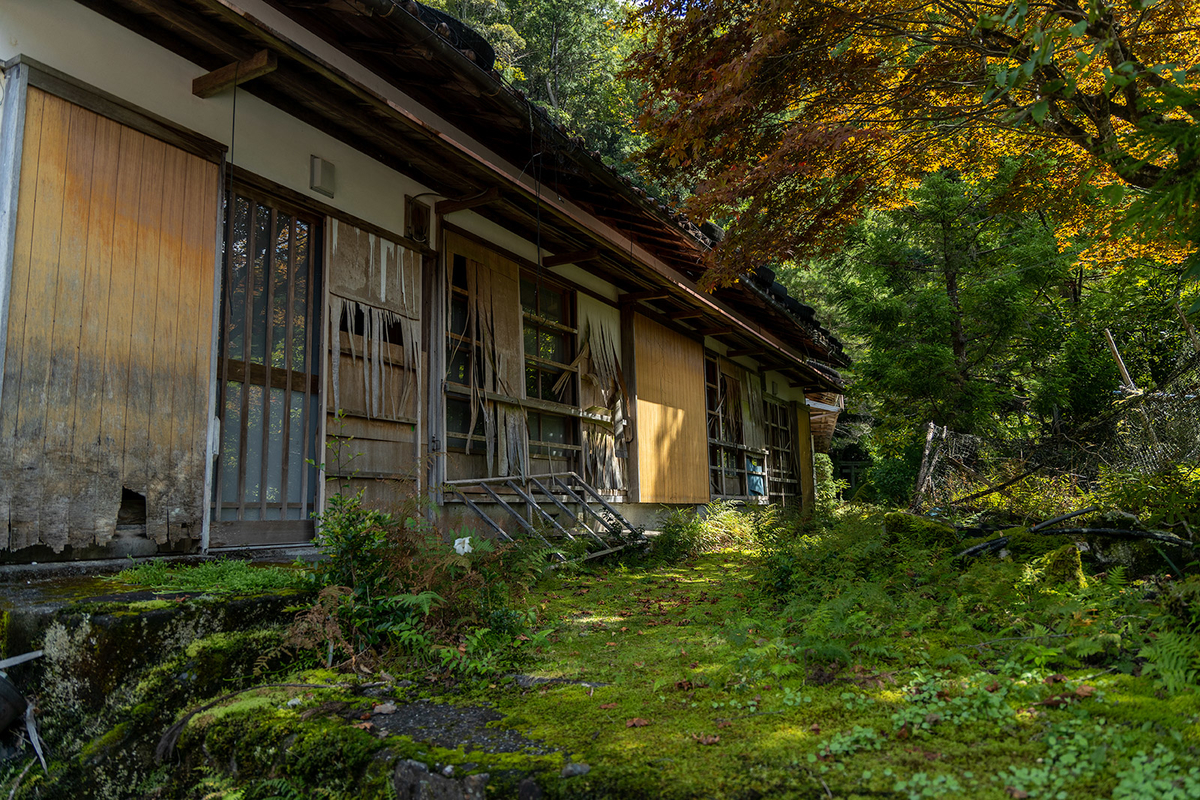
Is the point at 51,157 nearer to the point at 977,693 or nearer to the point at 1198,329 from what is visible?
the point at 977,693

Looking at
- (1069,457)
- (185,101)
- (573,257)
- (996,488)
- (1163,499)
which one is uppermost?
(573,257)

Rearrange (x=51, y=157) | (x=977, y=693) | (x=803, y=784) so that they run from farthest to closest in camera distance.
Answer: (x=51, y=157)
(x=977, y=693)
(x=803, y=784)

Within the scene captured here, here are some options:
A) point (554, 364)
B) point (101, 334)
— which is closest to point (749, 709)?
point (101, 334)

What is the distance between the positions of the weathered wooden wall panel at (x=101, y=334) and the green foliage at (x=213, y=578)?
0.59 metres

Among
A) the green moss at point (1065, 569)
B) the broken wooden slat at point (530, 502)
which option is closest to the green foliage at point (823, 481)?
the broken wooden slat at point (530, 502)

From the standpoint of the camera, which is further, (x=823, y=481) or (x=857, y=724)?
(x=823, y=481)

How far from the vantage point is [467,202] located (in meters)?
7.38

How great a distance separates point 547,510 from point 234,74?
5.77 metres

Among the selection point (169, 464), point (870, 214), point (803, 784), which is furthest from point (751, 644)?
point (870, 214)

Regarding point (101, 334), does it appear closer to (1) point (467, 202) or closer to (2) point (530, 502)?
(1) point (467, 202)

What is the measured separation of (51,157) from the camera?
4375 millimetres

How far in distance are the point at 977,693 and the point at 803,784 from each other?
3.29 feet

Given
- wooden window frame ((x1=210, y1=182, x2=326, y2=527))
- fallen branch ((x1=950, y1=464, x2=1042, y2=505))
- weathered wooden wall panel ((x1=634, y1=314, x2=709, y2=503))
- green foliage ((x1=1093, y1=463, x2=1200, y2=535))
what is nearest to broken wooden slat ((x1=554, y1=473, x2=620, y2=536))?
weathered wooden wall panel ((x1=634, y1=314, x2=709, y2=503))

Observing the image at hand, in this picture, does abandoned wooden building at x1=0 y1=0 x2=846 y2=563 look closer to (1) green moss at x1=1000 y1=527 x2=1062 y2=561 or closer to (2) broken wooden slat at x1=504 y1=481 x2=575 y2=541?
(2) broken wooden slat at x1=504 y1=481 x2=575 y2=541
